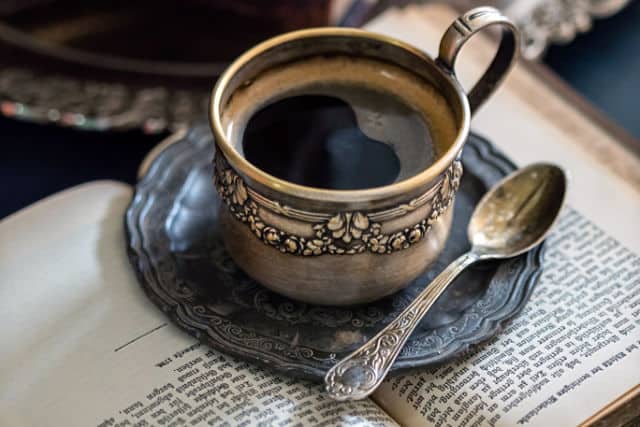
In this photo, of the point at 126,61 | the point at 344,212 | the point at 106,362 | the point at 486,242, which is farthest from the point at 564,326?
the point at 126,61

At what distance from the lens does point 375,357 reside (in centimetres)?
49

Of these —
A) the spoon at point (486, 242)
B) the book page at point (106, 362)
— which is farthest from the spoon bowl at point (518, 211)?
the book page at point (106, 362)

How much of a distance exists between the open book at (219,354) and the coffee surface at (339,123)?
119 mm

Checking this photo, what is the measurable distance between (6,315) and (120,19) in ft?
1.54

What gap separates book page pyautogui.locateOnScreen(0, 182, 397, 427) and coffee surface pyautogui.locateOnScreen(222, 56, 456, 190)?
120mm

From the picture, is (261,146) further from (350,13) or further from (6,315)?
(350,13)

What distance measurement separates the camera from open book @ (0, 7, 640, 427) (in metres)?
0.50

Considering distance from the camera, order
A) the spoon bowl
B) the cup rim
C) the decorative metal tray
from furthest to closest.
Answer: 1. the decorative metal tray
2. the spoon bowl
3. the cup rim

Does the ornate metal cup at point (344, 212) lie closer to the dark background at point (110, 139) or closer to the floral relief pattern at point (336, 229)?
the floral relief pattern at point (336, 229)

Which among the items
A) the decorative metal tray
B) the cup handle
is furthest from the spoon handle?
the decorative metal tray

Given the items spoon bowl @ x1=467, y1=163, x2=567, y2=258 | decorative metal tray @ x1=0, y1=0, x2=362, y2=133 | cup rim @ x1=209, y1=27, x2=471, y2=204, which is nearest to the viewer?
cup rim @ x1=209, y1=27, x2=471, y2=204

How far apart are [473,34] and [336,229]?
0.15 meters

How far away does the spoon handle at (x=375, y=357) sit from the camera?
48 centimetres

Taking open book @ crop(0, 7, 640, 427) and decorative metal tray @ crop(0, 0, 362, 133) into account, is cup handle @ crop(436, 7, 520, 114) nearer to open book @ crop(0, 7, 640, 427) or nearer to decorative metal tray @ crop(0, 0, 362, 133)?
open book @ crop(0, 7, 640, 427)
